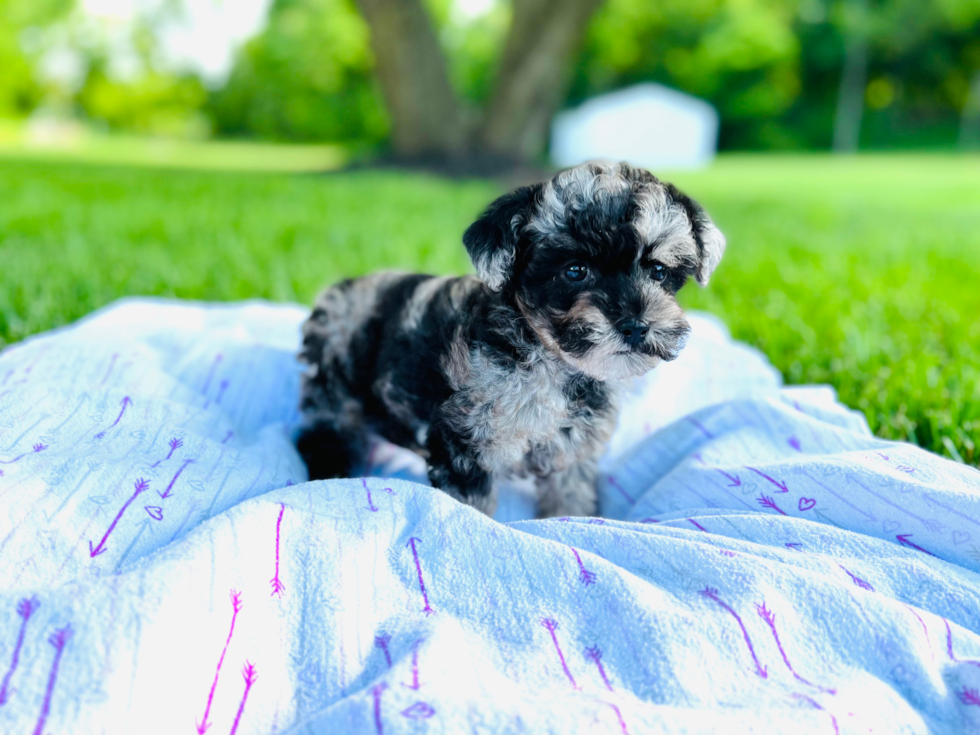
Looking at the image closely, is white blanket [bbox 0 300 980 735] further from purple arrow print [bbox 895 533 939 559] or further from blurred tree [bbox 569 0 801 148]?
blurred tree [bbox 569 0 801 148]

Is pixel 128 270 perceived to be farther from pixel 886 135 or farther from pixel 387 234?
pixel 886 135

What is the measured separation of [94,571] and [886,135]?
58.6 meters

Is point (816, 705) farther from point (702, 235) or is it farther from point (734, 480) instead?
point (702, 235)

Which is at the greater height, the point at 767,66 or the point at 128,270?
the point at 767,66

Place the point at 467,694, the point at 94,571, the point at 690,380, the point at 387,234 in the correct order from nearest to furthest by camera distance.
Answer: the point at 467,694
the point at 94,571
the point at 690,380
the point at 387,234

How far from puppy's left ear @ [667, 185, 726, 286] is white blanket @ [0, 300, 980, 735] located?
34.1 inches

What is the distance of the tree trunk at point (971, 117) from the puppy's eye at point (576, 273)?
52701 mm

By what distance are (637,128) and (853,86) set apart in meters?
16.4

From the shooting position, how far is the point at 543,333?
2875mm

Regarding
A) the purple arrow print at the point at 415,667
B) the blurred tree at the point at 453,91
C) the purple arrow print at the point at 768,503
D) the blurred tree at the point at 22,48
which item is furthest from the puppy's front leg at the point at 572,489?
the blurred tree at the point at 22,48

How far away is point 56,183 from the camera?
12391 mm

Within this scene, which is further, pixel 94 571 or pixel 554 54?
pixel 554 54

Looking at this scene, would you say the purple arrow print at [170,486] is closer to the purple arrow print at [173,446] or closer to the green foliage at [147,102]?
the purple arrow print at [173,446]

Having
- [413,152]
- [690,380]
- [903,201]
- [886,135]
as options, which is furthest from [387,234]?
[886,135]
